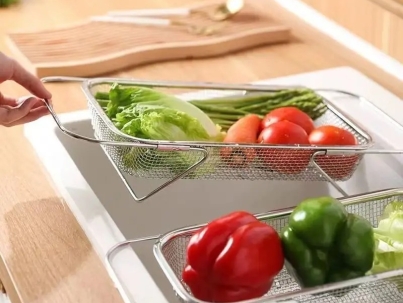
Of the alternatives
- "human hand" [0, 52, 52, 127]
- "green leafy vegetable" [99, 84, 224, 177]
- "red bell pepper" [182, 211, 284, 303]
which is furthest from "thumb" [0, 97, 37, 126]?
"red bell pepper" [182, 211, 284, 303]

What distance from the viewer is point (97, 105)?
3.45ft

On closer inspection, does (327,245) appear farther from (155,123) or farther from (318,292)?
(155,123)

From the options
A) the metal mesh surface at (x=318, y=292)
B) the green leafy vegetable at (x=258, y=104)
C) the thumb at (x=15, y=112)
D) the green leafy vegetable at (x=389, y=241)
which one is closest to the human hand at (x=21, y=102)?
the thumb at (x=15, y=112)

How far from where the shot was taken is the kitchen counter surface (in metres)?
0.86

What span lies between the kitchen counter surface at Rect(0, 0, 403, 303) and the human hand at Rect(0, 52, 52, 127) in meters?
0.08

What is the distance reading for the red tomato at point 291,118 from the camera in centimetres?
108

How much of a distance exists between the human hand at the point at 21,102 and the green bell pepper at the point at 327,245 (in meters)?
0.44

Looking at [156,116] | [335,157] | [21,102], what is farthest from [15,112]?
[335,157]

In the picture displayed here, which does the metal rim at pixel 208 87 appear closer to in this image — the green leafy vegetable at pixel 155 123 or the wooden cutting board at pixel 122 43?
the green leafy vegetable at pixel 155 123

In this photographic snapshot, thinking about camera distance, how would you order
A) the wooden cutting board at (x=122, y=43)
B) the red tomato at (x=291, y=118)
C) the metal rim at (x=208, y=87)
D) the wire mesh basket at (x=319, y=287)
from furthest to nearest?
1. the wooden cutting board at (x=122, y=43)
2. the red tomato at (x=291, y=118)
3. the metal rim at (x=208, y=87)
4. the wire mesh basket at (x=319, y=287)

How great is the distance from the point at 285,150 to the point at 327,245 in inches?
9.8

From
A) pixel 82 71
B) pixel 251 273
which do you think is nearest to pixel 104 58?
pixel 82 71

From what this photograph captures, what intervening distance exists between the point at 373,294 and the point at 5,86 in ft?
2.62

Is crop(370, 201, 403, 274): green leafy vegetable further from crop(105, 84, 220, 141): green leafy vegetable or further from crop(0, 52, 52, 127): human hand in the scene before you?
crop(0, 52, 52, 127): human hand
